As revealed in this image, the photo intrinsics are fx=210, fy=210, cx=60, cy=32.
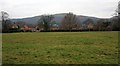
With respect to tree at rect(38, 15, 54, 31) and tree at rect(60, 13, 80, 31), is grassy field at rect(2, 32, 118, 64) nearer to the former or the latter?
tree at rect(38, 15, 54, 31)

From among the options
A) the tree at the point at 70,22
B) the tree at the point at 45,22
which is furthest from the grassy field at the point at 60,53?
the tree at the point at 70,22

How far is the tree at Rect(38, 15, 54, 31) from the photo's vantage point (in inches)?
3826

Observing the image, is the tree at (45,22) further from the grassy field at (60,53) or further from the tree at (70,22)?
the grassy field at (60,53)

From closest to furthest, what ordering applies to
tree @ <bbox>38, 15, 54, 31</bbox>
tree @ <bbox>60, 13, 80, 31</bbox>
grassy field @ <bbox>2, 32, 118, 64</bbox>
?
grassy field @ <bbox>2, 32, 118, 64</bbox>
tree @ <bbox>38, 15, 54, 31</bbox>
tree @ <bbox>60, 13, 80, 31</bbox>

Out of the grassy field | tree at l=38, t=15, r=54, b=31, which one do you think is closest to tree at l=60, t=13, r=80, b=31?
tree at l=38, t=15, r=54, b=31

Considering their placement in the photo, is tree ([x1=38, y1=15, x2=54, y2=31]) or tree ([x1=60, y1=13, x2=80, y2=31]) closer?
tree ([x1=38, y1=15, x2=54, y2=31])

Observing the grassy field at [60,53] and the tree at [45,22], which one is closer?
the grassy field at [60,53]

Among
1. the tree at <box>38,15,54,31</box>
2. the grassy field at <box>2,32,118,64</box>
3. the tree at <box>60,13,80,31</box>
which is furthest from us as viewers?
the tree at <box>60,13,80,31</box>

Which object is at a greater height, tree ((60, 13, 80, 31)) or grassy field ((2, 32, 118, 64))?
tree ((60, 13, 80, 31))

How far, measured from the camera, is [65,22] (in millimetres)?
105250

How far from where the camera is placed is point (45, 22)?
327 feet

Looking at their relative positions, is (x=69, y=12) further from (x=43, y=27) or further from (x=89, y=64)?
(x=89, y=64)

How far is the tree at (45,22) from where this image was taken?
319 ft

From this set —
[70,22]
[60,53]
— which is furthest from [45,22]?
Result: [60,53]
